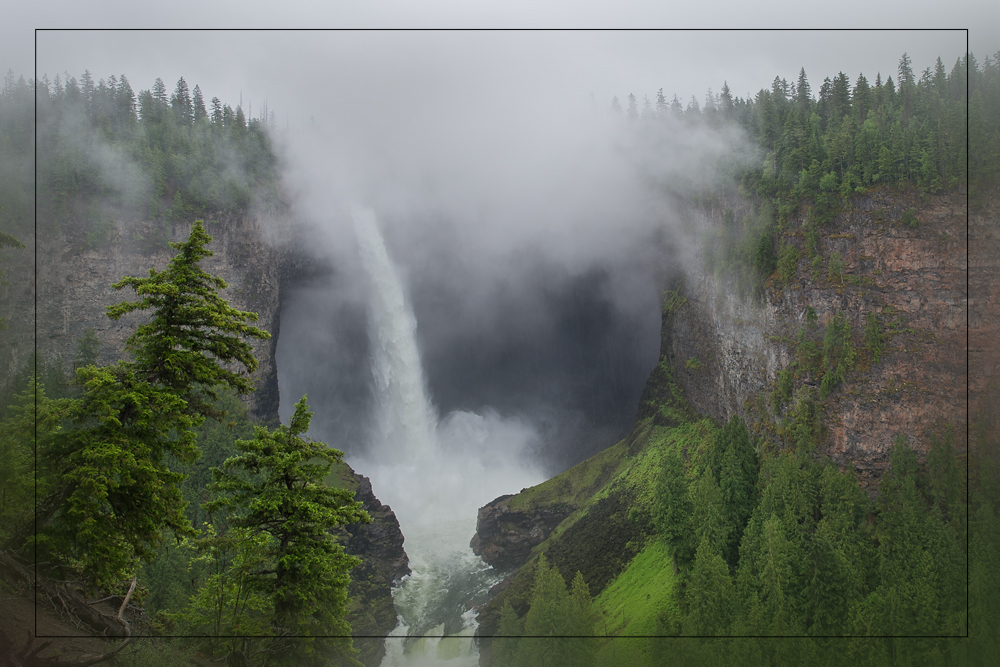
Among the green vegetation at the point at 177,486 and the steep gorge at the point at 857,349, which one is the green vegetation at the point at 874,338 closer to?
the steep gorge at the point at 857,349

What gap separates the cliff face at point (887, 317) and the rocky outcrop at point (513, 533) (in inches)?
1250

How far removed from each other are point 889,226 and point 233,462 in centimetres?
6386

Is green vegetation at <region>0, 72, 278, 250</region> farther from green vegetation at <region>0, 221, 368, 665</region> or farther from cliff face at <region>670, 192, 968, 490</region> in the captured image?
cliff face at <region>670, 192, 968, 490</region>

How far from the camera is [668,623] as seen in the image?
155ft

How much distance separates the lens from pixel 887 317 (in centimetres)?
5828

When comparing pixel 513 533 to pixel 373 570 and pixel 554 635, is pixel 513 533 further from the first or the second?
pixel 554 635

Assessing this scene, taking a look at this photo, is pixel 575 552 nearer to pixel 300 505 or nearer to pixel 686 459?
pixel 686 459

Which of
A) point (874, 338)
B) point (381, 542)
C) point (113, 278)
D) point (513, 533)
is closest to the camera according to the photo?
point (874, 338)

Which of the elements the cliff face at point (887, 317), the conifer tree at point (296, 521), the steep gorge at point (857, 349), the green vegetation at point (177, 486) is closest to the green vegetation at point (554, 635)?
the steep gorge at point (857, 349)

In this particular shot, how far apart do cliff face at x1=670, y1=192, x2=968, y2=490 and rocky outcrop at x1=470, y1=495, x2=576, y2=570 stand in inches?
1250

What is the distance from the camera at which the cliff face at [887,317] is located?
54938 mm

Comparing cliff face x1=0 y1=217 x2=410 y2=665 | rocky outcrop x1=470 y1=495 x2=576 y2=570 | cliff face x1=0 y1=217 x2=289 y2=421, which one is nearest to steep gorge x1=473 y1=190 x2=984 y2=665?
rocky outcrop x1=470 y1=495 x2=576 y2=570

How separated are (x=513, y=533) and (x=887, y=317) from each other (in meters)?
51.8

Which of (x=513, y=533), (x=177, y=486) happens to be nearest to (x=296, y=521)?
(x=177, y=486)
